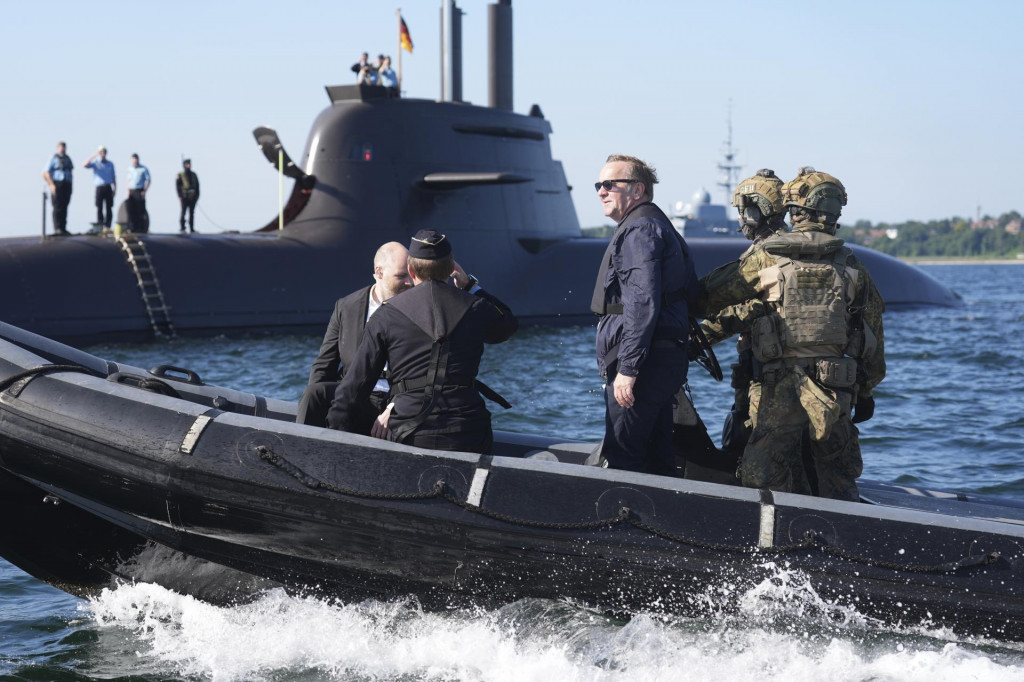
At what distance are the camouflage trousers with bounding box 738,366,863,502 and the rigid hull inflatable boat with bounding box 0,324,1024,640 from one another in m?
0.39

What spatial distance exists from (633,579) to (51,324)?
51.2ft

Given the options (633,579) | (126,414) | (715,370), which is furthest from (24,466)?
(715,370)

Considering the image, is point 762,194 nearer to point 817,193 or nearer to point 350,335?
point 817,193

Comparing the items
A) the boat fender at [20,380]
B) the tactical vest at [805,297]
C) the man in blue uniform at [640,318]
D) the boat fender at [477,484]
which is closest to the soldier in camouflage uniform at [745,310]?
the tactical vest at [805,297]

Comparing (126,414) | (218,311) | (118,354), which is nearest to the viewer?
(126,414)

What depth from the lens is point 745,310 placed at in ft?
17.1

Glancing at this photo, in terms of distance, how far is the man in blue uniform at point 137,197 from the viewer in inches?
800

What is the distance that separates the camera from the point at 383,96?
2144 cm

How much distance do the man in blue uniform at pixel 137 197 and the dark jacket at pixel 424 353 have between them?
55.5 feet

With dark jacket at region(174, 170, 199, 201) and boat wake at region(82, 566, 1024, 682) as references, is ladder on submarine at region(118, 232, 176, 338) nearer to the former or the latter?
dark jacket at region(174, 170, 199, 201)

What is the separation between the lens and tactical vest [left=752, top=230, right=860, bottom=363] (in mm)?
4965

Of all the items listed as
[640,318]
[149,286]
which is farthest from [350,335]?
[149,286]

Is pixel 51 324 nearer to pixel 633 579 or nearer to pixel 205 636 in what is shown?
pixel 205 636

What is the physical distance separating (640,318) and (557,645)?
1.44 m
